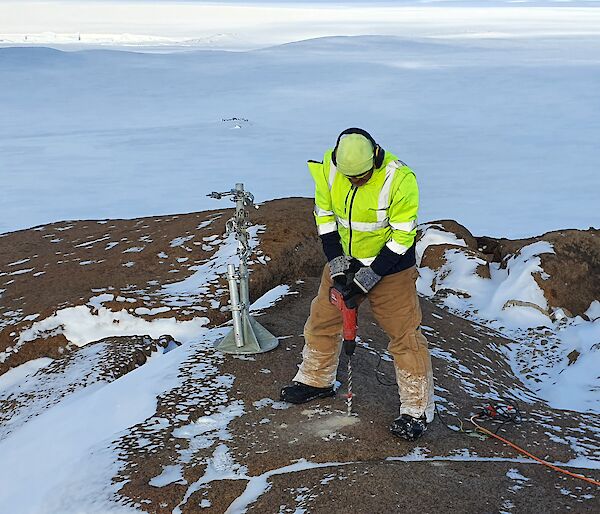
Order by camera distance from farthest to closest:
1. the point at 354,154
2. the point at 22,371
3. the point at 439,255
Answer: the point at 439,255 → the point at 22,371 → the point at 354,154

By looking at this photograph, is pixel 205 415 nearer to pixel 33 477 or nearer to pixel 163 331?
pixel 33 477

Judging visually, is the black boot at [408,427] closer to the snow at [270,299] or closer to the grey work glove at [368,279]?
the grey work glove at [368,279]

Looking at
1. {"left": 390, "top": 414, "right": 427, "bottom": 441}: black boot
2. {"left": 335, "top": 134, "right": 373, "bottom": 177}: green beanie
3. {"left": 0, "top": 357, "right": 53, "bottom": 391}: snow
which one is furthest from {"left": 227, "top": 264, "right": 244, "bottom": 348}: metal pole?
{"left": 0, "top": 357, "right": 53, "bottom": 391}: snow

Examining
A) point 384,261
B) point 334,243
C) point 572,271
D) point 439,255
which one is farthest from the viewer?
point 439,255

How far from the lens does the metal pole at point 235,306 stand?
6.66 metres

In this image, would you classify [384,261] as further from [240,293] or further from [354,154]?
[240,293]

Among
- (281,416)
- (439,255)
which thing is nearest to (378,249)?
(281,416)

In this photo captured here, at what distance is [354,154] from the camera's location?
5.04 m

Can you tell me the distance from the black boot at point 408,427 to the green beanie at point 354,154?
1762 millimetres

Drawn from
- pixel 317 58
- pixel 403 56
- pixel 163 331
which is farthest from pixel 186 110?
pixel 163 331

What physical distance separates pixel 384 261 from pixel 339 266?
37cm

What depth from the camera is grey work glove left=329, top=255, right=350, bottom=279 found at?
18.0ft

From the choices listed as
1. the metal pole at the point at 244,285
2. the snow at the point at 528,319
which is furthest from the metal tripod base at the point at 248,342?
the snow at the point at 528,319

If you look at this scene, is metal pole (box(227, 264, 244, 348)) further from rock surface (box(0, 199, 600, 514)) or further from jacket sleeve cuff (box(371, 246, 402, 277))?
jacket sleeve cuff (box(371, 246, 402, 277))
